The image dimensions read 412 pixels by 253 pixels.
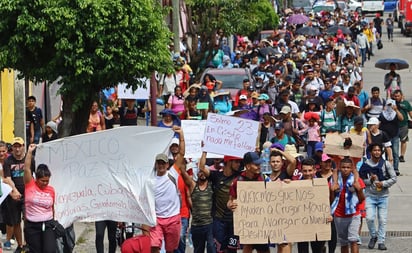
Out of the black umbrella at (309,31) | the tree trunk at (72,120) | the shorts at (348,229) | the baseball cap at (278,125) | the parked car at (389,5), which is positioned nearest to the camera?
the shorts at (348,229)

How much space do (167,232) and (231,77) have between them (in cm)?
1689

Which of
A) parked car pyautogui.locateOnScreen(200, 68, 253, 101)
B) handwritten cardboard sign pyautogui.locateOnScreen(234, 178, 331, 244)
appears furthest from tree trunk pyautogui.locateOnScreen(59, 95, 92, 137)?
parked car pyautogui.locateOnScreen(200, 68, 253, 101)

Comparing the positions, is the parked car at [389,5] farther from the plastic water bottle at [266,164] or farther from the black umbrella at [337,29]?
the plastic water bottle at [266,164]

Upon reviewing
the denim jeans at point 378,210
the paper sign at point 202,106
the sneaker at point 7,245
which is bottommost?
the sneaker at point 7,245

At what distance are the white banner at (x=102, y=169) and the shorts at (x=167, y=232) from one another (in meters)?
0.39

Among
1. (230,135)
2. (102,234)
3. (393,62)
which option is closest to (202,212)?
(102,234)

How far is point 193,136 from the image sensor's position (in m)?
17.0

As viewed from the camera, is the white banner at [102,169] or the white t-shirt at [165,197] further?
the white banner at [102,169]

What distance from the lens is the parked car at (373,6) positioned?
258 feet

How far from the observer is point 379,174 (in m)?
16.5

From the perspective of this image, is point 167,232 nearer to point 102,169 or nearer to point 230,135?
point 102,169

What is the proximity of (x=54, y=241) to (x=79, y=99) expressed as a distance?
15.2 feet

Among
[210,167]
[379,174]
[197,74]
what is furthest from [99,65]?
[197,74]

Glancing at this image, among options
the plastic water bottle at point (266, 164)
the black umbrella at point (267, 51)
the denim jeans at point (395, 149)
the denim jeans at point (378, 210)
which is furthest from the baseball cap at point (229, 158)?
the black umbrella at point (267, 51)
